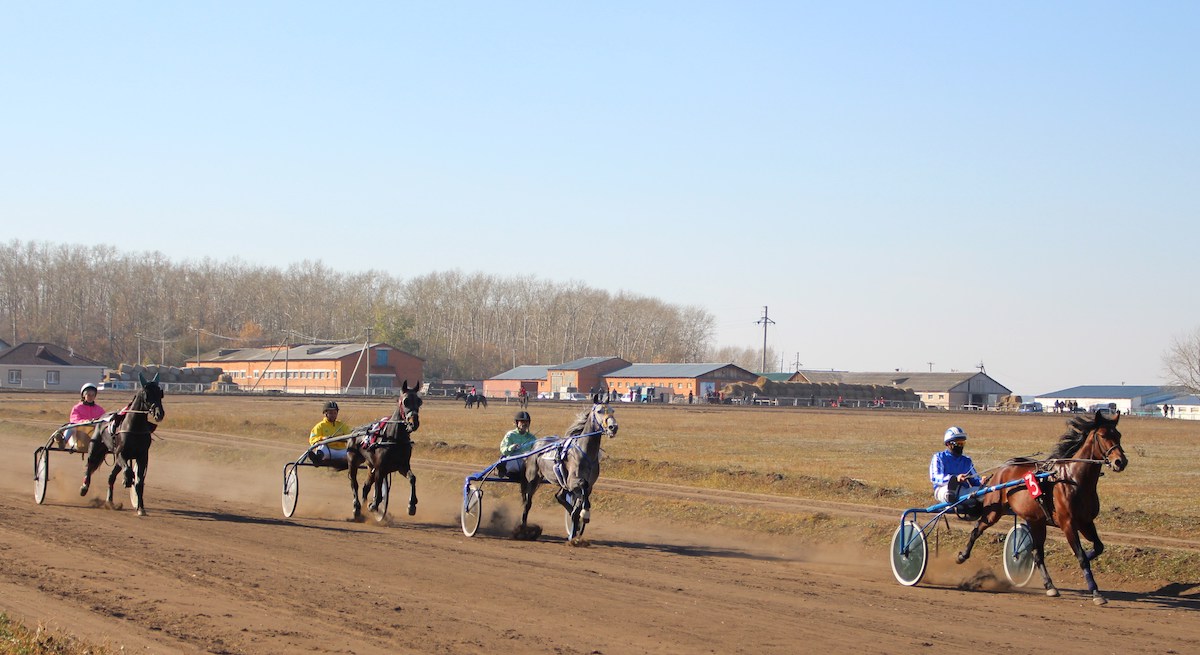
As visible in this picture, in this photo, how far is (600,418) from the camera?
14.4 metres

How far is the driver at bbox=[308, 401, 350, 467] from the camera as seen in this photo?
18.1 meters

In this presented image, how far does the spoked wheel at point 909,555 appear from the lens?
480 inches

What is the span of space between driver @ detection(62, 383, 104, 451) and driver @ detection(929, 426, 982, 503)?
12781mm

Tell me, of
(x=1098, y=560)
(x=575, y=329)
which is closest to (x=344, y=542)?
(x=1098, y=560)

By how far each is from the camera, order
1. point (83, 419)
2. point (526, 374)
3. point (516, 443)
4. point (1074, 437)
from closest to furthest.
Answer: point (1074, 437) < point (516, 443) < point (83, 419) < point (526, 374)

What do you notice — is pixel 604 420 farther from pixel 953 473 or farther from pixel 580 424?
pixel 953 473

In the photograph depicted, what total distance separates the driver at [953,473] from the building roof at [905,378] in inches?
4846

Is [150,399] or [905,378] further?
[905,378]

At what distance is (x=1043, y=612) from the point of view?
420 inches

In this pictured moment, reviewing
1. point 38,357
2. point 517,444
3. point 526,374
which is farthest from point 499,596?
point 526,374

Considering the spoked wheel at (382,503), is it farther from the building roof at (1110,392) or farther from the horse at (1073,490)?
the building roof at (1110,392)

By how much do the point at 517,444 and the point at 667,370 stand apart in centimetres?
10441

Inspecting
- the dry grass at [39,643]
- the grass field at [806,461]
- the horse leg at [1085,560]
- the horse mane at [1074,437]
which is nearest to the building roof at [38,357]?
the grass field at [806,461]

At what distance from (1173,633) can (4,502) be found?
15.8m
